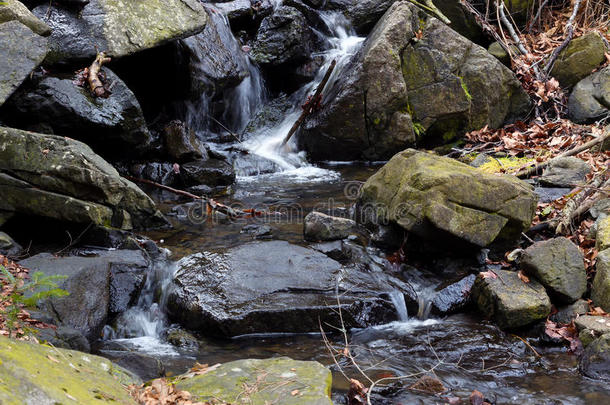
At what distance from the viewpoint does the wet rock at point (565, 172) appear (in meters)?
6.67

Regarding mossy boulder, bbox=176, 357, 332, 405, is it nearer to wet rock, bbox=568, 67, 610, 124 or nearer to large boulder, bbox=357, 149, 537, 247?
large boulder, bbox=357, 149, 537, 247

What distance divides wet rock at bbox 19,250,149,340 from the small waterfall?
8.10 feet

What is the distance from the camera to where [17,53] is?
6.34 metres

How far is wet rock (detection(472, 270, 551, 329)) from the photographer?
445 centimetres

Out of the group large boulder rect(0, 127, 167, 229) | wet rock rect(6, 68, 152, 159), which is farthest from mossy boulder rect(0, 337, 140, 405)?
wet rock rect(6, 68, 152, 159)

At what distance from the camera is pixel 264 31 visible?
11.1 metres

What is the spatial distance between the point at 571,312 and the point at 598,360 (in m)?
0.83

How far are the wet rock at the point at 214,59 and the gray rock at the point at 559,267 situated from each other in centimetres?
675

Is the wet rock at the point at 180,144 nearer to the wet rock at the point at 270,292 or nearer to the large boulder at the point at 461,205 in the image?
the wet rock at the point at 270,292

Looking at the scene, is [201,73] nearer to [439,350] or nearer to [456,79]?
[456,79]

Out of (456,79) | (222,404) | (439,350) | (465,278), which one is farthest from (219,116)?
(222,404)

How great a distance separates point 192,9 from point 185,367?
668 centimetres

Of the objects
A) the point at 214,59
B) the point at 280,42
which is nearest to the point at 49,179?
the point at 214,59

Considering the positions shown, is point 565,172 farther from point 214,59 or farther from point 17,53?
point 17,53
